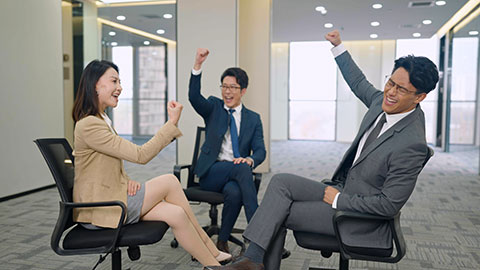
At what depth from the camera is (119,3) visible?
5.70 metres

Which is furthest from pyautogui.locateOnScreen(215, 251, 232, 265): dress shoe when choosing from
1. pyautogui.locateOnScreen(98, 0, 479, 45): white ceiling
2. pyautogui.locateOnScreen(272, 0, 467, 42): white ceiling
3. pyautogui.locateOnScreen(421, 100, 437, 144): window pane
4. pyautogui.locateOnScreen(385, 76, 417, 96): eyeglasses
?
pyautogui.locateOnScreen(421, 100, 437, 144): window pane

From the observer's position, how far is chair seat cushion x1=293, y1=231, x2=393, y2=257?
195cm

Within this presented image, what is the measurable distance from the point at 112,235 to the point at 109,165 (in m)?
0.33

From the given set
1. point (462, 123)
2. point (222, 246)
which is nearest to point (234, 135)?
point (222, 246)

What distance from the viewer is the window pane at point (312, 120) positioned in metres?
12.9

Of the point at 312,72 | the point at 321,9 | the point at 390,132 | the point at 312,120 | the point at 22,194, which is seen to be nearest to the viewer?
the point at 390,132

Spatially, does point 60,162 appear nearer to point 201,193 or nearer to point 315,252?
point 201,193

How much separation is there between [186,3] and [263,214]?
329 cm

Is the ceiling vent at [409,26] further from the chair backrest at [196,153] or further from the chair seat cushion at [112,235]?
the chair seat cushion at [112,235]

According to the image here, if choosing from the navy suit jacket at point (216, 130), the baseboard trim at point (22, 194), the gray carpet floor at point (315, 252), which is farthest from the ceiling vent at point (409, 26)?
the baseboard trim at point (22, 194)

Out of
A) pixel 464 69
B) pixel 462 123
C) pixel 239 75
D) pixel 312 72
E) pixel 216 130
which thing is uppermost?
pixel 312 72

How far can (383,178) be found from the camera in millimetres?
1960

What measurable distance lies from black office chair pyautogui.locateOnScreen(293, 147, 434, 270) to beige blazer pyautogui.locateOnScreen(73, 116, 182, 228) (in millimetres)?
868

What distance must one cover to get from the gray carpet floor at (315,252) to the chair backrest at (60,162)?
959mm
